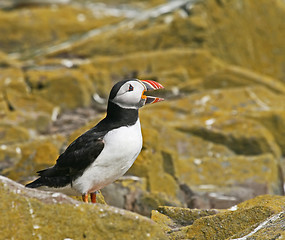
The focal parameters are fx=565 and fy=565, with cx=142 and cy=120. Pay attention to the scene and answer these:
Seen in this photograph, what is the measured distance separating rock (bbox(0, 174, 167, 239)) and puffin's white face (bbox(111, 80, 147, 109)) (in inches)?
80.5

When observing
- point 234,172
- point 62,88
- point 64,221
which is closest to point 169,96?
point 62,88

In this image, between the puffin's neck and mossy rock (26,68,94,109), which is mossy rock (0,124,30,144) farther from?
the puffin's neck

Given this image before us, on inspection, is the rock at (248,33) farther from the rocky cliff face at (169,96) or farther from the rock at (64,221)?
the rock at (64,221)

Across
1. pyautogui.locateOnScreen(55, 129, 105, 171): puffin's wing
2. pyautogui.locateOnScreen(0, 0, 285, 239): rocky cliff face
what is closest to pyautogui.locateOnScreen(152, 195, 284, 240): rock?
pyautogui.locateOnScreen(0, 0, 285, 239): rocky cliff face

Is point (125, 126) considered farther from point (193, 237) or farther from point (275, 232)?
point (275, 232)

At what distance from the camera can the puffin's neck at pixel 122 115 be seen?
6.85m

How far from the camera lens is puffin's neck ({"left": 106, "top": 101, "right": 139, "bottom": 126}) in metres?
6.85

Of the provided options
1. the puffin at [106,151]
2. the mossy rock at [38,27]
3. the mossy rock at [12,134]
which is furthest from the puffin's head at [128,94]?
the mossy rock at [38,27]

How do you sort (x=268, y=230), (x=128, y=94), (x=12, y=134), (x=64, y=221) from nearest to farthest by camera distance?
(x=64, y=221) < (x=268, y=230) < (x=128, y=94) < (x=12, y=134)

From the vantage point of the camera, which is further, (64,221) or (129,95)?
(129,95)

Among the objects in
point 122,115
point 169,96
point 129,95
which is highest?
point 129,95

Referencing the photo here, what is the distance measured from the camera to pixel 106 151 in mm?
6602

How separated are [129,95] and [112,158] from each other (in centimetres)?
87

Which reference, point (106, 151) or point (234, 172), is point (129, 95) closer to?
point (106, 151)
